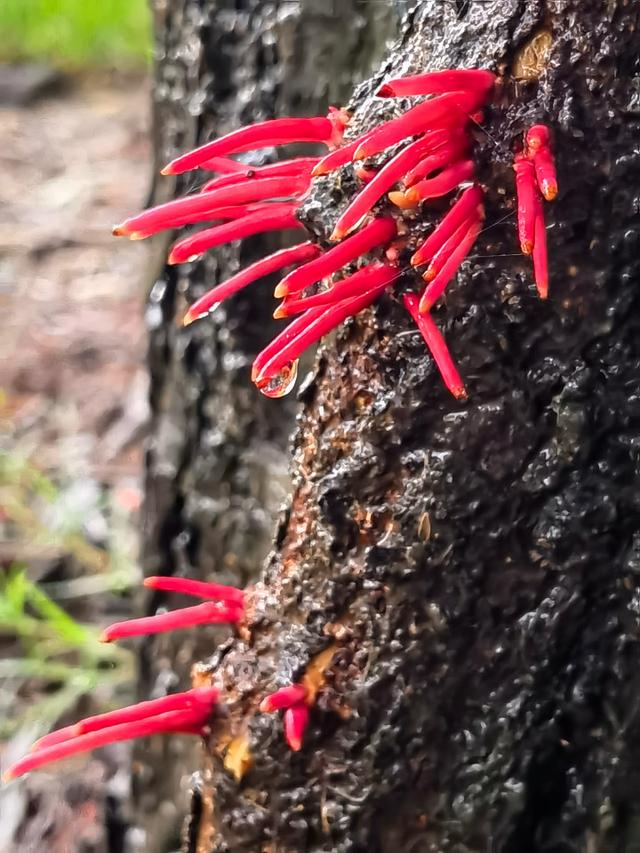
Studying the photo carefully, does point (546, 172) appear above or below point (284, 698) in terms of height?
above

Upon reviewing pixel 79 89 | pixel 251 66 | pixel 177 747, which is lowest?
pixel 177 747

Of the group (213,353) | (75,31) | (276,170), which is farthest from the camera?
(75,31)

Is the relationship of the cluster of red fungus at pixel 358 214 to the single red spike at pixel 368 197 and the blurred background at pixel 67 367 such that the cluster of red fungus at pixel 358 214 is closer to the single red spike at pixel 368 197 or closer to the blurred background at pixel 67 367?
the single red spike at pixel 368 197

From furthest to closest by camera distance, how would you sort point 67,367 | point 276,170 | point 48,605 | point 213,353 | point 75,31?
point 75,31 → point 67,367 → point 48,605 → point 213,353 → point 276,170

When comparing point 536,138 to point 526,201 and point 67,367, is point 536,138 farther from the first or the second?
point 67,367

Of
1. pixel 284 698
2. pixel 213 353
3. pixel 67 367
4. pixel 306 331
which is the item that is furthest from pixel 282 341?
pixel 67 367

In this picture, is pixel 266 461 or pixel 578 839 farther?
pixel 266 461

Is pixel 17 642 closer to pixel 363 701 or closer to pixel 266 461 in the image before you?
pixel 266 461

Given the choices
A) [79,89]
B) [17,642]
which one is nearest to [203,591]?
[17,642]
